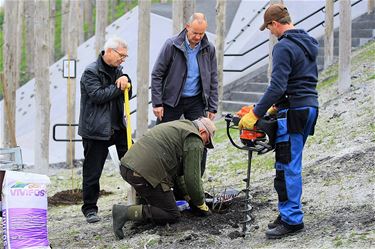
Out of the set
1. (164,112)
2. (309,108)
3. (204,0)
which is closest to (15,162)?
(164,112)

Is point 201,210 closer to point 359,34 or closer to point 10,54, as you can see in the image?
point 10,54

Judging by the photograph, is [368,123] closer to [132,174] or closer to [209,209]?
[209,209]

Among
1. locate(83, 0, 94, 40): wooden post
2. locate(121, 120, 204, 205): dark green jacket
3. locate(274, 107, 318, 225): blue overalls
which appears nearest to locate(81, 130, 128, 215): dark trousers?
locate(121, 120, 204, 205): dark green jacket

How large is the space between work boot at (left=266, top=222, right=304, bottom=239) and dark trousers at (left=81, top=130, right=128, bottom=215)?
6.80 feet

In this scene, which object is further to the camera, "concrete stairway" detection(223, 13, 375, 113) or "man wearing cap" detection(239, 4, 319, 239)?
"concrete stairway" detection(223, 13, 375, 113)

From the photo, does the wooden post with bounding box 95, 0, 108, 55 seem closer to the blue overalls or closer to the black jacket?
the black jacket

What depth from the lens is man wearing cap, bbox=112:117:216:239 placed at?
652 cm

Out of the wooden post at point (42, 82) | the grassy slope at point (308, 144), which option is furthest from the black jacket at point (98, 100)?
the wooden post at point (42, 82)

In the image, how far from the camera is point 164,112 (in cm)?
773

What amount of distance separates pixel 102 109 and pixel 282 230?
2254 mm

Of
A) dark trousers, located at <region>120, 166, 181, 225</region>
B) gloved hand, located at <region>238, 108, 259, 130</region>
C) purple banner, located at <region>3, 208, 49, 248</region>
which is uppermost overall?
gloved hand, located at <region>238, 108, 259, 130</region>

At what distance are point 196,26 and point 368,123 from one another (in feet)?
10.3

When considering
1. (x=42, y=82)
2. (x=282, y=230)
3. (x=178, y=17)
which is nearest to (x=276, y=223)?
(x=282, y=230)

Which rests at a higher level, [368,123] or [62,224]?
[368,123]
